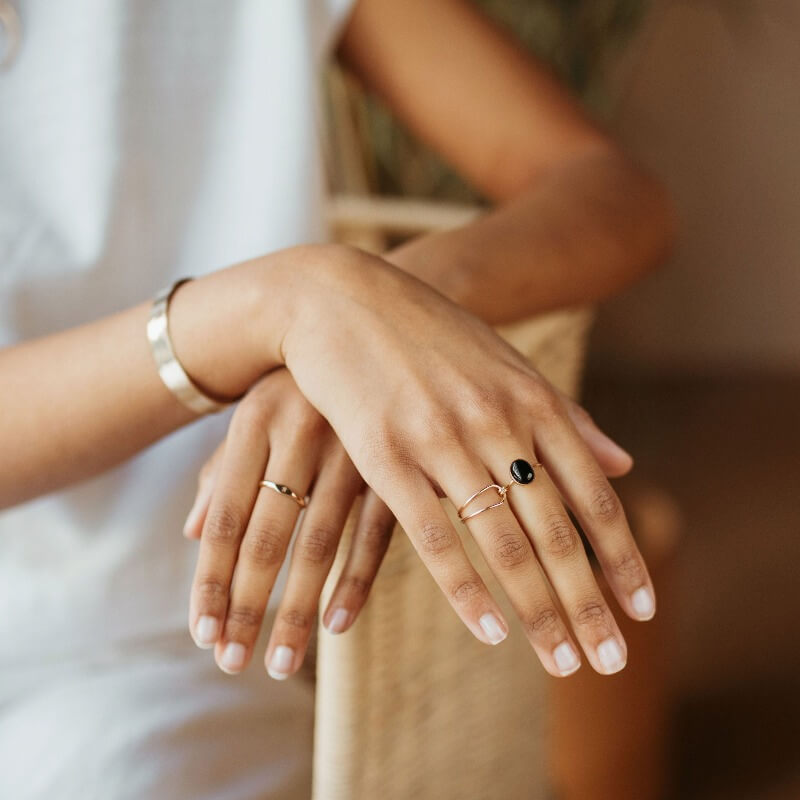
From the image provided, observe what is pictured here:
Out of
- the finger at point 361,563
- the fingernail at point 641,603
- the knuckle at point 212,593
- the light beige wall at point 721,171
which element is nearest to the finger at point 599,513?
the fingernail at point 641,603

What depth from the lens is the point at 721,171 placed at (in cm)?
229

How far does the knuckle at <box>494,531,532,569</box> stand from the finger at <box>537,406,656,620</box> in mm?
57

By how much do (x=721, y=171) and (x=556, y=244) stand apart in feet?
5.21

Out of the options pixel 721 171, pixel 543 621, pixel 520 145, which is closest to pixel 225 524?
pixel 543 621

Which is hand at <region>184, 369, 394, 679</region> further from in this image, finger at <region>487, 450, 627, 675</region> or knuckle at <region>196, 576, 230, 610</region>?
finger at <region>487, 450, 627, 675</region>

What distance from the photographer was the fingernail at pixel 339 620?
0.64m

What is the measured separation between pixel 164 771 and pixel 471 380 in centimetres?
38

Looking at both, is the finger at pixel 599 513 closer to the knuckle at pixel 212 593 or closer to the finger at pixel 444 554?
the finger at pixel 444 554

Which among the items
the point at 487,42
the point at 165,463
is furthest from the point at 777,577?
the point at 165,463

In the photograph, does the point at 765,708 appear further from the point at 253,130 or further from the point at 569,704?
the point at 253,130

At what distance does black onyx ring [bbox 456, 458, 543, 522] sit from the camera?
60 cm

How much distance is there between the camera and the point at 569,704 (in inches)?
49.3

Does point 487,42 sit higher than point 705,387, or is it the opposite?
point 487,42

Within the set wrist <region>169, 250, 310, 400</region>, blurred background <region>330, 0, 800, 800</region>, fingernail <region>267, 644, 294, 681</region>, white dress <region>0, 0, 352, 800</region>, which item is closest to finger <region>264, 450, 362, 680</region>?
fingernail <region>267, 644, 294, 681</region>
